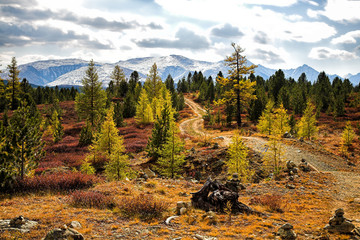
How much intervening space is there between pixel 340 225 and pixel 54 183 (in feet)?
43.8

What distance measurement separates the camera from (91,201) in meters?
9.74

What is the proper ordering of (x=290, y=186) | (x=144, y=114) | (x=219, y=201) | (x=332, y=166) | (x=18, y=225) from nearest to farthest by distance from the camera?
(x=18, y=225)
(x=219, y=201)
(x=290, y=186)
(x=332, y=166)
(x=144, y=114)

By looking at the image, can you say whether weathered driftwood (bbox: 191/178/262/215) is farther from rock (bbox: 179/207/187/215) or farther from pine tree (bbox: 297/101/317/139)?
pine tree (bbox: 297/101/317/139)

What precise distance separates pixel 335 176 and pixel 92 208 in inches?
733

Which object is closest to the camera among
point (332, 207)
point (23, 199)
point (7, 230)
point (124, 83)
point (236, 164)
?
point (7, 230)

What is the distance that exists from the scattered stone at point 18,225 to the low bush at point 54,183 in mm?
4114

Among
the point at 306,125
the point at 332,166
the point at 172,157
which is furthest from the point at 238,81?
the point at 172,157

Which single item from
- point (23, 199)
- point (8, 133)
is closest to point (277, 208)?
point (23, 199)

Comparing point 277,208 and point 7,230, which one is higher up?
point 7,230

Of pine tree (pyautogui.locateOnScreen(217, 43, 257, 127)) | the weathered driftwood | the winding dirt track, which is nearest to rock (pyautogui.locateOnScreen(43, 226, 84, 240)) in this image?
the weathered driftwood

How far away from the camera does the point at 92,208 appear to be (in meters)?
9.38

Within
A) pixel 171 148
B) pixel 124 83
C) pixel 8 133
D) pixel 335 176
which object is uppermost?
pixel 124 83

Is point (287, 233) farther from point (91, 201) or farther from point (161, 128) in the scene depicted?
point (161, 128)

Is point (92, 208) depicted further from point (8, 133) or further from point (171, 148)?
point (171, 148)
